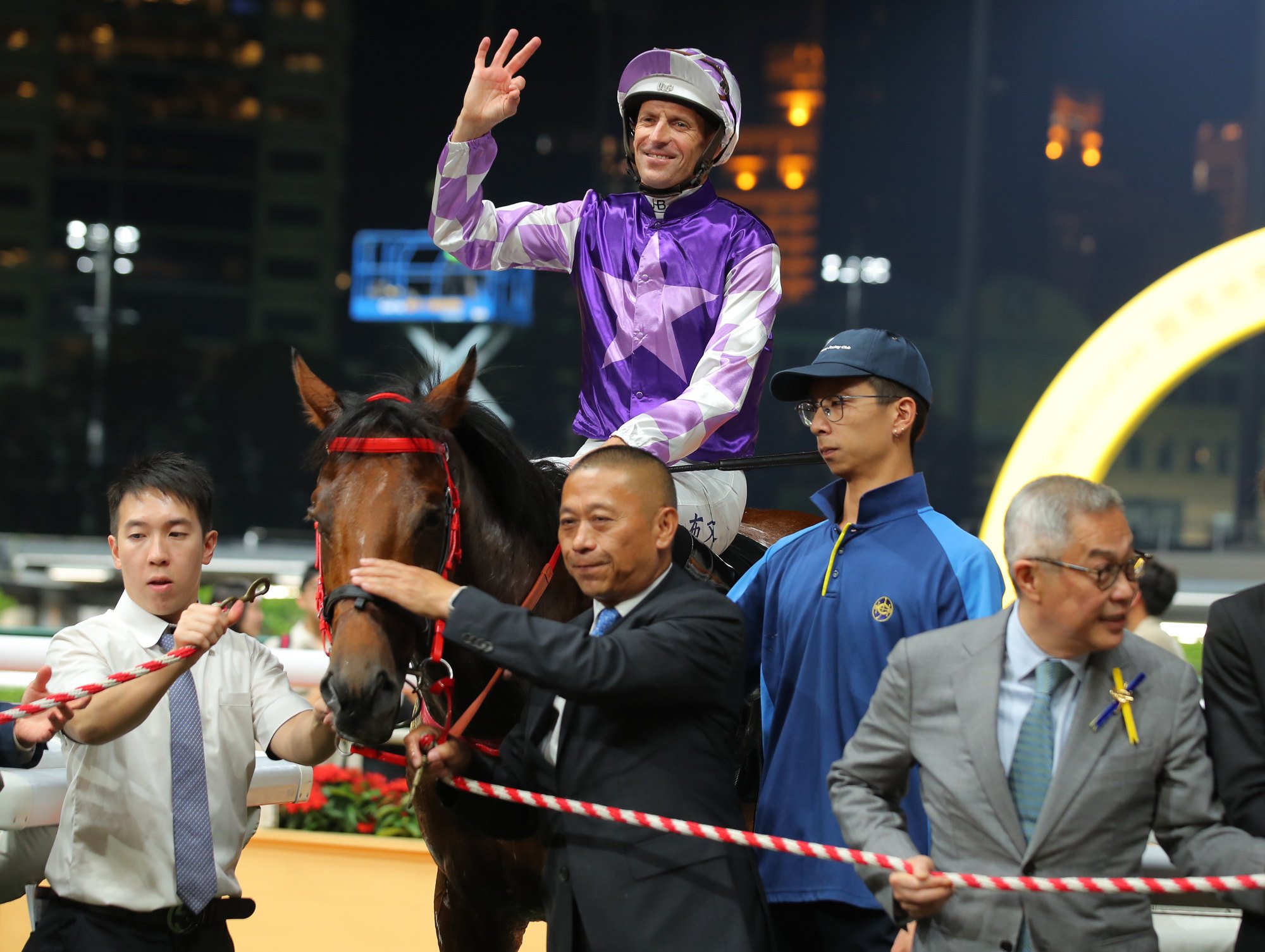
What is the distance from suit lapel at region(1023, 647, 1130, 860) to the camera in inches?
67.3

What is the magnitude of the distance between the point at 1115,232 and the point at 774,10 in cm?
503

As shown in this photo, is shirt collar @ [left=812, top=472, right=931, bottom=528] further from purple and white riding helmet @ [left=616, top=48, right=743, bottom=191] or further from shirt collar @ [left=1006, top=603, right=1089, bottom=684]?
purple and white riding helmet @ [left=616, top=48, right=743, bottom=191]

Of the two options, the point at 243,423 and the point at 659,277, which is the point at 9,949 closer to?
the point at 659,277

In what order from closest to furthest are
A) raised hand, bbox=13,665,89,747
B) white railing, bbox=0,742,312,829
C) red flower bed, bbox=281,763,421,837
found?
raised hand, bbox=13,665,89,747 < white railing, bbox=0,742,312,829 < red flower bed, bbox=281,763,421,837

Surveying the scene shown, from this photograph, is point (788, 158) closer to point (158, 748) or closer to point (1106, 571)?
point (158, 748)

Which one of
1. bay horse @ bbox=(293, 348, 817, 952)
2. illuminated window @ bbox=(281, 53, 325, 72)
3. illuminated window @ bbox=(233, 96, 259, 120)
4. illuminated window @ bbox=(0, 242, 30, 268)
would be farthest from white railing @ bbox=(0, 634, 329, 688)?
illuminated window @ bbox=(0, 242, 30, 268)

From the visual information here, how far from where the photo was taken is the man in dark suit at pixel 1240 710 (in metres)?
1.72

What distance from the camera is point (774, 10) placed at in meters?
15.5

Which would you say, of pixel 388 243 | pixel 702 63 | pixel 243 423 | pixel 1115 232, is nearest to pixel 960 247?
pixel 1115 232

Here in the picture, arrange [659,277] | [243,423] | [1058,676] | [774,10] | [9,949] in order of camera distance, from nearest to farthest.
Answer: [1058,676] → [659,277] → [9,949] → [774,10] → [243,423]

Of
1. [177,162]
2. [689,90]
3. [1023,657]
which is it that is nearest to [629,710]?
[1023,657]

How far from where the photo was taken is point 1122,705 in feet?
5.68

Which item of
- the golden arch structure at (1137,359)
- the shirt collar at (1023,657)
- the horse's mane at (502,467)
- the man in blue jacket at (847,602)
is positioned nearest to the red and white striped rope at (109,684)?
the horse's mane at (502,467)

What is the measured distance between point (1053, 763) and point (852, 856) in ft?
1.04
